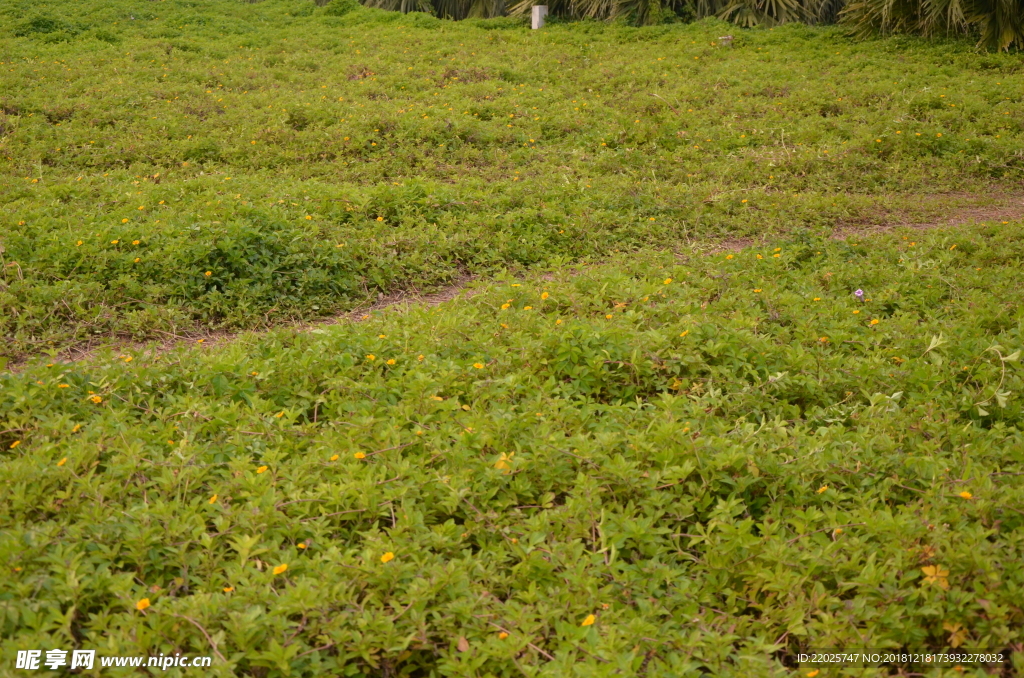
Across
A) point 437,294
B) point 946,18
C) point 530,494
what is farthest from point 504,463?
point 946,18

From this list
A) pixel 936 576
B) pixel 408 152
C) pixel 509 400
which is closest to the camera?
pixel 936 576

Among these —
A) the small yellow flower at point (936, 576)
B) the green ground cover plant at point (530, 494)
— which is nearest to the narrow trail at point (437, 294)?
the green ground cover plant at point (530, 494)

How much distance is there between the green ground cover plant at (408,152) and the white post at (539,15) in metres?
1.28

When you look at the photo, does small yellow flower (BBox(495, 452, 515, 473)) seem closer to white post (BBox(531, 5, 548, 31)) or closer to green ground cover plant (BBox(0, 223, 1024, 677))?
green ground cover plant (BBox(0, 223, 1024, 677))

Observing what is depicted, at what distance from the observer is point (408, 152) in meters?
8.41

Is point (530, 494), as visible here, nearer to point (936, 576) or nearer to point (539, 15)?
point (936, 576)

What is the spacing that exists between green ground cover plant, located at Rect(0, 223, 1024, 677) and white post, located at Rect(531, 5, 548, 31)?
12.4 m

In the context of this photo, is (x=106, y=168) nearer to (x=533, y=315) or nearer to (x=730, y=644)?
(x=533, y=315)

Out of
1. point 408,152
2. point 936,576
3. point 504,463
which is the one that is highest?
point 408,152

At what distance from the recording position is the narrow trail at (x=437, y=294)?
15.3ft

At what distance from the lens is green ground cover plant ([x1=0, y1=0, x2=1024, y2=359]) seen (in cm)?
539

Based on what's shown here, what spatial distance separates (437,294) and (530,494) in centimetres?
289

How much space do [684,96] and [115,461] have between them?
917cm

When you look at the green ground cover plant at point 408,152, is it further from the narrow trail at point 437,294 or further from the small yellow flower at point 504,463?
the small yellow flower at point 504,463
